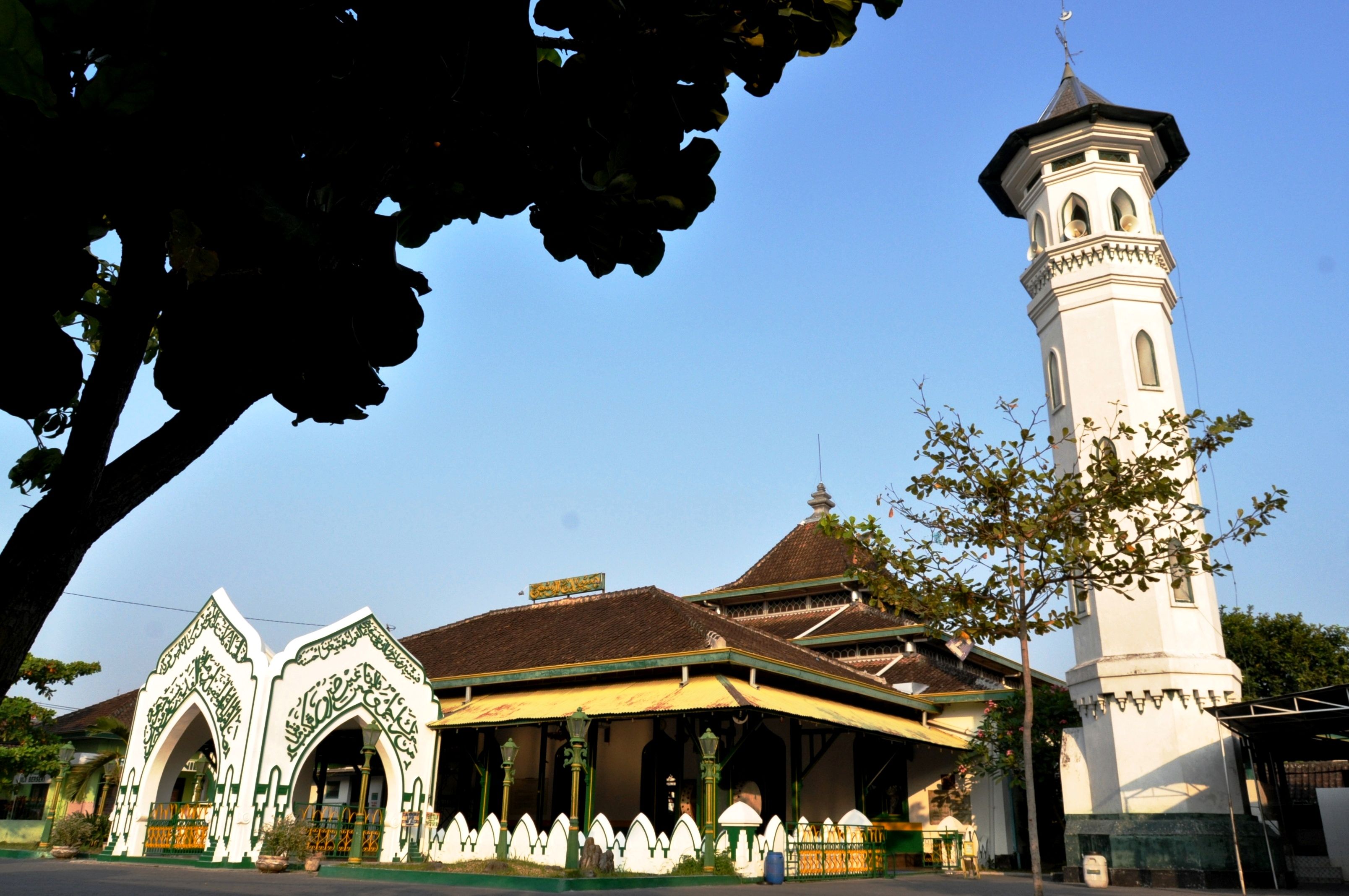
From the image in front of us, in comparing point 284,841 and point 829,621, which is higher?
point 829,621

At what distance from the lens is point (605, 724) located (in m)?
19.6

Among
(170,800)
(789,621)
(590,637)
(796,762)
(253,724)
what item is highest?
(789,621)

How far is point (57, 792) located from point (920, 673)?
21009 mm

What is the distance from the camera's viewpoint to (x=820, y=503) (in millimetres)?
30750

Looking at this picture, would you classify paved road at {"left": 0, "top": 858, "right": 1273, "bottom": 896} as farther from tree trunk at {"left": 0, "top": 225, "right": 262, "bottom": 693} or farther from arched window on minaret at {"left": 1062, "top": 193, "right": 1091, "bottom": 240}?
arched window on minaret at {"left": 1062, "top": 193, "right": 1091, "bottom": 240}

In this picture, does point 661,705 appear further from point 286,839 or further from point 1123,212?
point 1123,212

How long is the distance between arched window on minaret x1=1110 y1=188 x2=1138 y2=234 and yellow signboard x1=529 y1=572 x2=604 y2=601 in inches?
552

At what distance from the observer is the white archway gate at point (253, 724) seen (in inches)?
613

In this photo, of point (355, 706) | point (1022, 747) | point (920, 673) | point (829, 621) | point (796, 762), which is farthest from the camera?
point (829, 621)

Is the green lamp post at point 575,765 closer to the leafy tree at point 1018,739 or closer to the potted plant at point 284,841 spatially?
the potted plant at point 284,841

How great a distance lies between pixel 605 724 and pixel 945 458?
11.5 meters

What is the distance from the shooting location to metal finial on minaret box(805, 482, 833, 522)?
100 ft

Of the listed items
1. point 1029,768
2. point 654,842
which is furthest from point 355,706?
point 1029,768

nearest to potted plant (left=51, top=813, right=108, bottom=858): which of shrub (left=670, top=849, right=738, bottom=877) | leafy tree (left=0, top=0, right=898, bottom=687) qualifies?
shrub (left=670, top=849, right=738, bottom=877)
